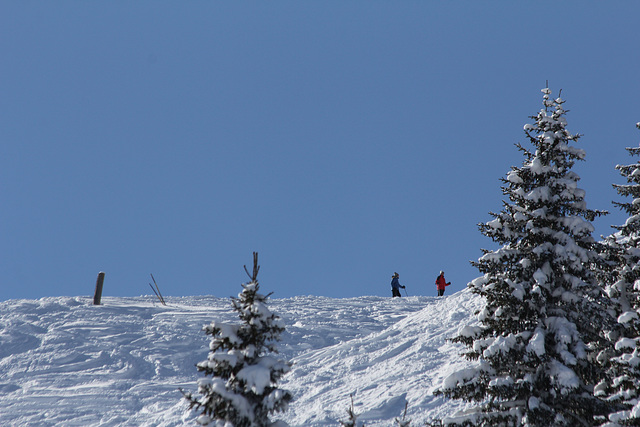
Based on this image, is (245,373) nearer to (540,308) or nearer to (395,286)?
(540,308)

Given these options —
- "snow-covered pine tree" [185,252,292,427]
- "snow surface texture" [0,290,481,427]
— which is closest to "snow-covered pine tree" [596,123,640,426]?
"snow surface texture" [0,290,481,427]

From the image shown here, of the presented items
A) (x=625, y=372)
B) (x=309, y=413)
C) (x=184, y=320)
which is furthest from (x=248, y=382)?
(x=184, y=320)

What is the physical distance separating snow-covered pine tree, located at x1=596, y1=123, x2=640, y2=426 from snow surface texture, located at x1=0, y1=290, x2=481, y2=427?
520 centimetres

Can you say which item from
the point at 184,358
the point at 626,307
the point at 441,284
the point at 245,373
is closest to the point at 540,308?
the point at 626,307

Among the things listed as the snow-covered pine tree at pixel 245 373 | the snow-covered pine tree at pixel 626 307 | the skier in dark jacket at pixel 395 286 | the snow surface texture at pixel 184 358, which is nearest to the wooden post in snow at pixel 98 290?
the snow surface texture at pixel 184 358

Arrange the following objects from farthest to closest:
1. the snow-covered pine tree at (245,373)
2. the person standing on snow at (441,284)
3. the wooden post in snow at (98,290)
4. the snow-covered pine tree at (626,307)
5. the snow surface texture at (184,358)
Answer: the person standing on snow at (441,284) → the wooden post in snow at (98,290) → the snow surface texture at (184,358) → the snow-covered pine tree at (626,307) → the snow-covered pine tree at (245,373)

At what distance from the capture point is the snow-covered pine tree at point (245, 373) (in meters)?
10.5

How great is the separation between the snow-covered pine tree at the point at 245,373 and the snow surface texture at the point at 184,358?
604 cm

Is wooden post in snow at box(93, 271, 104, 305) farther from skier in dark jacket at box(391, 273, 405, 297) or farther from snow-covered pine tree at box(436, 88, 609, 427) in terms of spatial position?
snow-covered pine tree at box(436, 88, 609, 427)

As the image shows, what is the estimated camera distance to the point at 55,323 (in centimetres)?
2959

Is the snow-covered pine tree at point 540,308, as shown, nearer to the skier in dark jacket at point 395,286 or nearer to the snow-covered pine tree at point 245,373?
the snow-covered pine tree at point 245,373

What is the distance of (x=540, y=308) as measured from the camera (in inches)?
518

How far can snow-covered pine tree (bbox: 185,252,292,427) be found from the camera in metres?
10.5

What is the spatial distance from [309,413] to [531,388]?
26.4 feet
